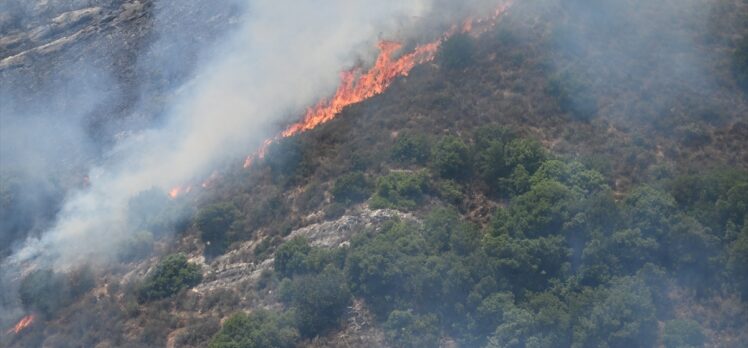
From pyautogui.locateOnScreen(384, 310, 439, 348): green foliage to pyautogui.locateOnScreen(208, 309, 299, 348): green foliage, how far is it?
615 cm

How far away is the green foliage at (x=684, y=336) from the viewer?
55531 mm

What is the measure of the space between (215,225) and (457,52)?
23.8 metres

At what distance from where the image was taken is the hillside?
58969mm

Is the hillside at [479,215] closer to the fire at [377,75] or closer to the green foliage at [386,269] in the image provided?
the green foliage at [386,269]

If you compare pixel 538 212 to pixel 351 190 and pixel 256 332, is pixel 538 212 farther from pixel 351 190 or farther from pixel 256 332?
pixel 256 332

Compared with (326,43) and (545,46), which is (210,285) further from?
(545,46)

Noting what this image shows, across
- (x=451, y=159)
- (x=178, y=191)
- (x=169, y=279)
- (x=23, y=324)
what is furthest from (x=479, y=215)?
(x=23, y=324)

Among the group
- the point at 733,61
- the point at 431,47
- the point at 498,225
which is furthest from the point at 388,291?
the point at 733,61

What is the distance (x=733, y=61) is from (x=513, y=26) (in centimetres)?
1716

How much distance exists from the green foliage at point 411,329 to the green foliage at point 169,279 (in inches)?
587

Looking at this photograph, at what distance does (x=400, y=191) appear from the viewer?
65750mm

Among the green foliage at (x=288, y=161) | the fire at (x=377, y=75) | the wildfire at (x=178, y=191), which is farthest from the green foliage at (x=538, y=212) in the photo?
the wildfire at (x=178, y=191)

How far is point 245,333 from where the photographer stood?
195ft

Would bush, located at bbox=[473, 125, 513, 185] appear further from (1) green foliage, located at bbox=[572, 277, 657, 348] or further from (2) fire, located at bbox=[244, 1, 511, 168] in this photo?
(1) green foliage, located at bbox=[572, 277, 657, 348]
